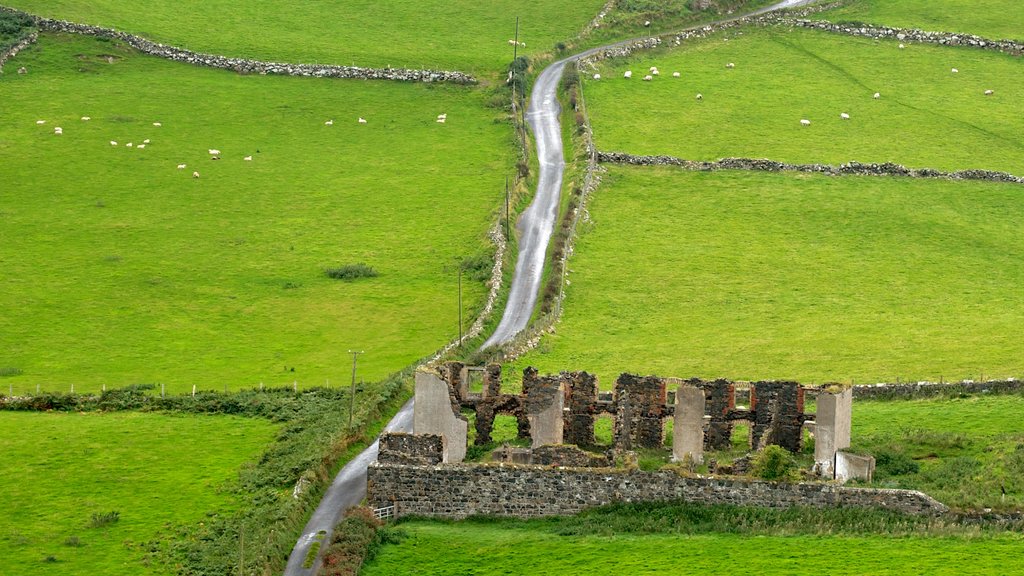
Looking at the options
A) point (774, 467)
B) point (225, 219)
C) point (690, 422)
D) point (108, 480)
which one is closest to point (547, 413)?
point (690, 422)

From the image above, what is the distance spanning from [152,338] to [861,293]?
126 ft

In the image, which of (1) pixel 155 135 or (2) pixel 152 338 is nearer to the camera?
(2) pixel 152 338

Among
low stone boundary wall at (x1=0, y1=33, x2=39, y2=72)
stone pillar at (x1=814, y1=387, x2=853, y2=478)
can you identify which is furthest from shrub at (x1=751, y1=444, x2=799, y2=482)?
low stone boundary wall at (x1=0, y1=33, x2=39, y2=72)

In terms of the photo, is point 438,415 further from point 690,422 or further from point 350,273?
point 350,273

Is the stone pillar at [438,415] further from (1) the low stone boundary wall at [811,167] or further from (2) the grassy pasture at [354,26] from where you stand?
(2) the grassy pasture at [354,26]

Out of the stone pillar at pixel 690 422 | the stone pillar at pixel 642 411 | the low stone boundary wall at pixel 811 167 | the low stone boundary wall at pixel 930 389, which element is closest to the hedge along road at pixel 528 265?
the low stone boundary wall at pixel 811 167

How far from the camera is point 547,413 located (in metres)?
75.5

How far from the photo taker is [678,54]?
15762 cm

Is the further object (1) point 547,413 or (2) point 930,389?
(2) point 930,389

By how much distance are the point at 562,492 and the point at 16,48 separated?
313 feet

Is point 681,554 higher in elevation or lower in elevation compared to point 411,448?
lower

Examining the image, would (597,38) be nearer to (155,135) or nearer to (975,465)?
(155,135)

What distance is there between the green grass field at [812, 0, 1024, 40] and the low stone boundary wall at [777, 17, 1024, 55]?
1.32 metres

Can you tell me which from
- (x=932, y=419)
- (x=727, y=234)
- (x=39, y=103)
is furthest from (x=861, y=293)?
(x=39, y=103)
